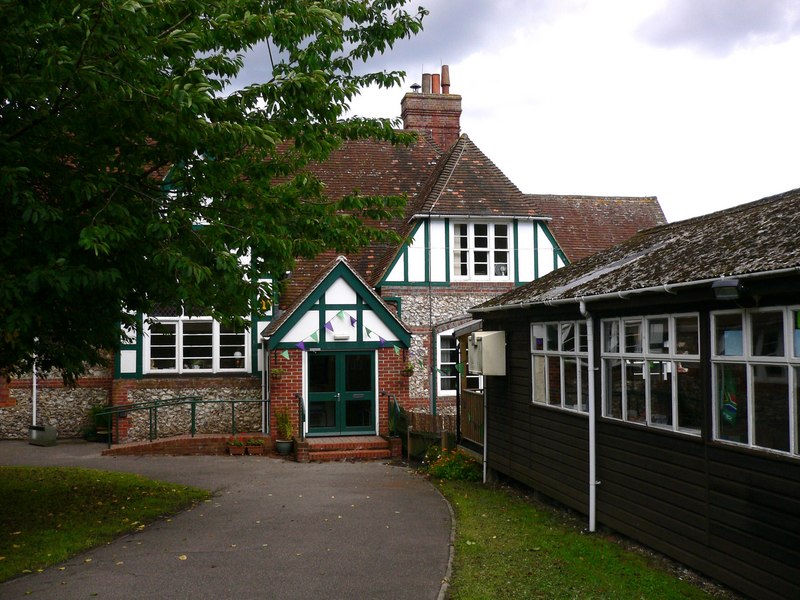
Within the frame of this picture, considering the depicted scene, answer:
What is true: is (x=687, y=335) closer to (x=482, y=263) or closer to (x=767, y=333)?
(x=767, y=333)

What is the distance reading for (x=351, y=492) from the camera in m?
13.1

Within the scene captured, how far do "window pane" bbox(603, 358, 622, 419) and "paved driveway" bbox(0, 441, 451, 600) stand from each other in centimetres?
254

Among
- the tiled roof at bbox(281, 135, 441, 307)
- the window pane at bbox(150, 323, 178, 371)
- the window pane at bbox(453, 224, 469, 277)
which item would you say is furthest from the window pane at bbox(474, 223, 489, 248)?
the window pane at bbox(150, 323, 178, 371)

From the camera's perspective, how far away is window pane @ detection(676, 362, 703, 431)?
7684 mm

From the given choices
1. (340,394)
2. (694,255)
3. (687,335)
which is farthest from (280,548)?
(340,394)

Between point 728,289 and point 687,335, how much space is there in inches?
56.6

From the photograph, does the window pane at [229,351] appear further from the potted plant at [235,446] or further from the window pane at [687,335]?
the window pane at [687,335]

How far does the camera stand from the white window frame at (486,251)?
21016 mm

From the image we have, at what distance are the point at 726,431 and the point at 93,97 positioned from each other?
23.6 ft

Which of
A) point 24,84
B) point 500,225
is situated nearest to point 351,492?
point 24,84

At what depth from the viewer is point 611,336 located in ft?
31.5

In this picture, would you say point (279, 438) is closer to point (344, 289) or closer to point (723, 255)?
point (344, 289)

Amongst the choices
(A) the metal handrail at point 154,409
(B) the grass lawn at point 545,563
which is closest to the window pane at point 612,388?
(B) the grass lawn at point 545,563

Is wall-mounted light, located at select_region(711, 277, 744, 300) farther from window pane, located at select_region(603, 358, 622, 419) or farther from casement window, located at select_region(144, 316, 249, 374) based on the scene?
casement window, located at select_region(144, 316, 249, 374)
